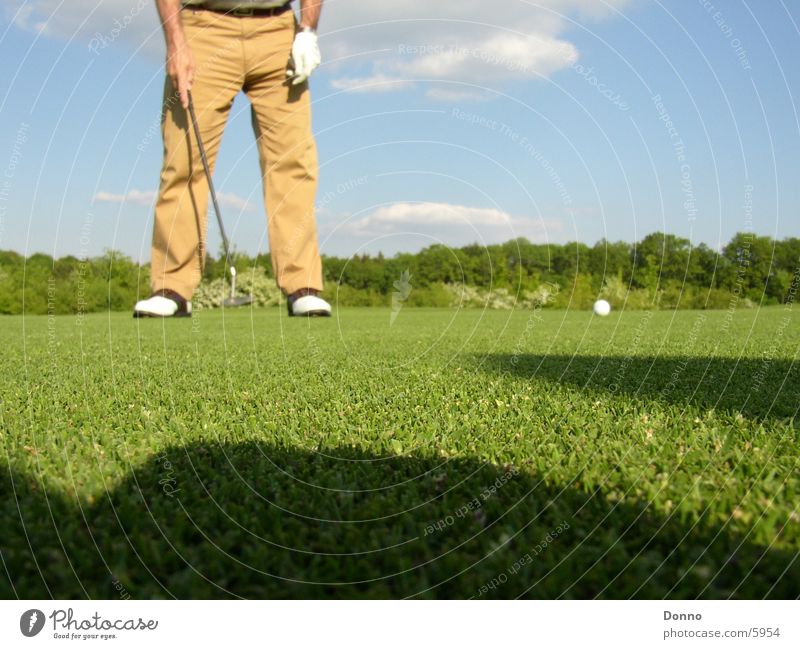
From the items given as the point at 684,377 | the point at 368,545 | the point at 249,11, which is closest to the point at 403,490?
the point at 368,545

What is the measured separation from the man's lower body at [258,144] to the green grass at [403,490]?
1.97m

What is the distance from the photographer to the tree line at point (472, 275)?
18734 millimetres

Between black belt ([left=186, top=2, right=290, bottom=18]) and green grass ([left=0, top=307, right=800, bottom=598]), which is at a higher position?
black belt ([left=186, top=2, right=290, bottom=18])

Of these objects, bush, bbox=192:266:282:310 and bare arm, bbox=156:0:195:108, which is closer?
bare arm, bbox=156:0:195:108

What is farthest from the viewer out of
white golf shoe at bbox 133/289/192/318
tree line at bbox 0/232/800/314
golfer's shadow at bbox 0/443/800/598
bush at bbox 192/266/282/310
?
bush at bbox 192/266/282/310

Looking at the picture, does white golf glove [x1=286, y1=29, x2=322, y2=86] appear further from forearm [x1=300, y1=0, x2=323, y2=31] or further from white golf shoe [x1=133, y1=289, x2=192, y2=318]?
white golf shoe [x1=133, y1=289, x2=192, y2=318]

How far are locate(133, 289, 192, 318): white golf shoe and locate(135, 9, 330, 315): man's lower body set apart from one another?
0.04 feet

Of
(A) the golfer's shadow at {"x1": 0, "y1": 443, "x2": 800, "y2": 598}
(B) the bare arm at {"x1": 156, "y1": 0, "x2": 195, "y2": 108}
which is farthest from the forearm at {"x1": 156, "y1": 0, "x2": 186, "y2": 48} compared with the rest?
(A) the golfer's shadow at {"x1": 0, "y1": 443, "x2": 800, "y2": 598}

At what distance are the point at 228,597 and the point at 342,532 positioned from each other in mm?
287

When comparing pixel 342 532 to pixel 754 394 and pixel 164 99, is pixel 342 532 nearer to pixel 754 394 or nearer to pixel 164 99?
pixel 754 394

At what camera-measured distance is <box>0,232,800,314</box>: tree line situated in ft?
61.5

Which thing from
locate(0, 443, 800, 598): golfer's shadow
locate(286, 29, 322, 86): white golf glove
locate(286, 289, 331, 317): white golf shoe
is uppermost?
locate(286, 29, 322, 86): white golf glove

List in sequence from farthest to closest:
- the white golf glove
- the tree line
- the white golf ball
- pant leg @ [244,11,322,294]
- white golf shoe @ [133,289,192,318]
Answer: the tree line < the white golf ball < pant leg @ [244,11,322,294] < white golf shoe @ [133,289,192,318] < the white golf glove
